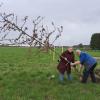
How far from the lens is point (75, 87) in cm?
Result: 1770

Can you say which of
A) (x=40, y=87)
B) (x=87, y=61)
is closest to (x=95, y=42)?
(x=87, y=61)

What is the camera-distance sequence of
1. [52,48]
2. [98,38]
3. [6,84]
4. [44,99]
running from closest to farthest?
[44,99] → [52,48] → [6,84] → [98,38]

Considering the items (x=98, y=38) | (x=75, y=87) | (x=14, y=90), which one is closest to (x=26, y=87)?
(x=14, y=90)

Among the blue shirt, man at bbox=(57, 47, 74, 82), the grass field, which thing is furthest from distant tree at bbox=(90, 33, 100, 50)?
the blue shirt

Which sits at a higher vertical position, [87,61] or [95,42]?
[87,61]

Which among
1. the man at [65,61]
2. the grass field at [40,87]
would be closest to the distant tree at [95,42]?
the grass field at [40,87]

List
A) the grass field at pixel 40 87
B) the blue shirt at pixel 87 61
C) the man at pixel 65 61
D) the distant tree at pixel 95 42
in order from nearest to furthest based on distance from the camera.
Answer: the grass field at pixel 40 87, the blue shirt at pixel 87 61, the man at pixel 65 61, the distant tree at pixel 95 42

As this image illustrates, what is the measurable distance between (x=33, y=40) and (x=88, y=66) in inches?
124

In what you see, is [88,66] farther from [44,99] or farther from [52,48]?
[44,99]

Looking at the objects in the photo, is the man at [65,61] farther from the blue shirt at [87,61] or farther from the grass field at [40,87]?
the blue shirt at [87,61]

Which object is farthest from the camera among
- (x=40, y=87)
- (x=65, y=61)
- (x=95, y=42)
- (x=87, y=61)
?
(x=95, y=42)

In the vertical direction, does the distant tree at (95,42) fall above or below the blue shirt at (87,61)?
below

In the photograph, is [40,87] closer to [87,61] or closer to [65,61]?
[65,61]

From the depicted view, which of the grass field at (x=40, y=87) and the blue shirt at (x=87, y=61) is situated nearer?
the grass field at (x=40, y=87)
